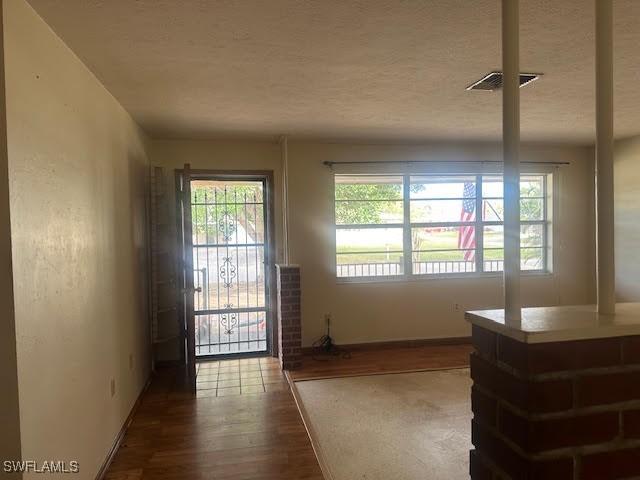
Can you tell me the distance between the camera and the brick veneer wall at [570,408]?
88 cm

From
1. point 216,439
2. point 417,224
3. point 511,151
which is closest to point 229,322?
point 216,439

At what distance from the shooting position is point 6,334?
142cm

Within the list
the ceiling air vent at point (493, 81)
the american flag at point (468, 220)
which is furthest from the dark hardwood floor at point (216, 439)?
the american flag at point (468, 220)

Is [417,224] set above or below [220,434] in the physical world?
above

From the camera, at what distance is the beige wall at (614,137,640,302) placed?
4.58 m

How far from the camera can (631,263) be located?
4.69m

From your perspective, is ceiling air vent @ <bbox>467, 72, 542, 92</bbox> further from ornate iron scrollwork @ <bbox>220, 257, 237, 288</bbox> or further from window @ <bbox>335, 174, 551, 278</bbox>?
ornate iron scrollwork @ <bbox>220, 257, 237, 288</bbox>

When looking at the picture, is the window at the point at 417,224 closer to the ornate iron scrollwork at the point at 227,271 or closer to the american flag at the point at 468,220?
the american flag at the point at 468,220

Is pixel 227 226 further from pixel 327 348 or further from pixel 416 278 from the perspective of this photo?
pixel 416 278

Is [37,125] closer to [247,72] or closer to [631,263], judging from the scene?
[247,72]

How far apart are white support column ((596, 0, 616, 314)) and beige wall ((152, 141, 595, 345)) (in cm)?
366

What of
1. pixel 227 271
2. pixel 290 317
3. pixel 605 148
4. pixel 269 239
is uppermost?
→ pixel 605 148

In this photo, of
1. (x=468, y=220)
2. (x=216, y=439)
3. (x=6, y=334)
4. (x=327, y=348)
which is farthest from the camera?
(x=468, y=220)

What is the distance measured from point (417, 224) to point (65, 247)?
3756 millimetres
